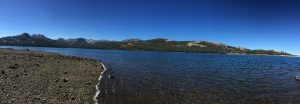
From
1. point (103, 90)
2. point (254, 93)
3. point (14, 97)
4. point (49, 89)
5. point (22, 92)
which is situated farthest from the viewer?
point (254, 93)

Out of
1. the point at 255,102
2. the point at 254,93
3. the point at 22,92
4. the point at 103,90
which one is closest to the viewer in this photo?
the point at 22,92

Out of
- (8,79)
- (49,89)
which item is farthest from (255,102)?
(8,79)

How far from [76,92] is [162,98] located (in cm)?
749

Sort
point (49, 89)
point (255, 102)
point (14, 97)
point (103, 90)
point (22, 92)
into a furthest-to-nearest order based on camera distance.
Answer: point (103, 90), point (255, 102), point (49, 89), point (22, 92), point (14, 97)

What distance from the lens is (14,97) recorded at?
1911 cm

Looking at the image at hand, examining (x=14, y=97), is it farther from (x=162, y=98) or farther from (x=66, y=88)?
(x=162, y=98)

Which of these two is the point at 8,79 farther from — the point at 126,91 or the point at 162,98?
the point at 162,98

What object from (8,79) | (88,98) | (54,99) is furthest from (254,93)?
(8,79)

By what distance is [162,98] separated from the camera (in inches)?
975

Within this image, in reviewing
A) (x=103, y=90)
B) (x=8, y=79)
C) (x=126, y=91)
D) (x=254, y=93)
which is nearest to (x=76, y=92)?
(x=103, y=90)

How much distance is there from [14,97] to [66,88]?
605 cm

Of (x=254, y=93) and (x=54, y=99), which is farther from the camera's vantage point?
(x=254, y=93)

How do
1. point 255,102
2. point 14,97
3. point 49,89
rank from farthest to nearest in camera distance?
1. point 255,102
2. point 49,89
3. point 14,97

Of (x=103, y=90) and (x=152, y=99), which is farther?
(x=103, y=90)
